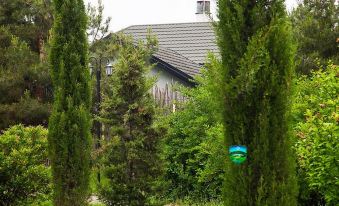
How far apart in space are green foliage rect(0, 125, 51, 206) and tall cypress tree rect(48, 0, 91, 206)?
3.73ft

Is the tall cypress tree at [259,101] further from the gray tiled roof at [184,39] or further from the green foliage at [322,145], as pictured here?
the gray tiled roof at [184,39]

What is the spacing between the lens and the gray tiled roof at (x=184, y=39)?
27219 mm

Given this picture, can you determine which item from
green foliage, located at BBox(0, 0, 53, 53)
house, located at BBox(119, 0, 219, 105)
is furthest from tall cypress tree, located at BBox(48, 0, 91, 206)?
house, located at BBox(119, 0, 219, 105)

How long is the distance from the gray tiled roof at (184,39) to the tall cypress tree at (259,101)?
1937 centimetres

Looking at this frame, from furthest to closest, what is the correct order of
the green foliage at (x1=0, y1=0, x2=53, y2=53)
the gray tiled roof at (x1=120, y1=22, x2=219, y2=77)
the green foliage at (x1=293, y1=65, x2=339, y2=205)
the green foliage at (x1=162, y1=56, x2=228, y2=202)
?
the gray tiled roof at (x1=120, y1=22, x2=219, y2=77), the green foliage at (x1=0, y1=0, x2=53, y2=53), the green foliage at (x1=162, y1=56, x2=228, y2=202), the green foliage at (x1=293, y1=65, x2=339, y2=205)

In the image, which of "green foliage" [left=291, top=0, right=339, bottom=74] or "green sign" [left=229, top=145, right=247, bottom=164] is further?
"green foliage" [left=291, top=0, right=339, bottom=74]

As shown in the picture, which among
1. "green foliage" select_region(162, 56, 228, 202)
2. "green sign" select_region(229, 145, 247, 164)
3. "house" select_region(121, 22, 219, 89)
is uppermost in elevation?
"house" select_region(121, 22, 219, 89)

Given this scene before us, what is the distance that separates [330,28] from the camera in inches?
712

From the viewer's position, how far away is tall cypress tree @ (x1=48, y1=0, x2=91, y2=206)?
9.76m

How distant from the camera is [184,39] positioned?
95.1 ft

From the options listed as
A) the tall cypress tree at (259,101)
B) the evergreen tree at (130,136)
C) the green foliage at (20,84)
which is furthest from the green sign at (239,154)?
the green foliage at (20,84)

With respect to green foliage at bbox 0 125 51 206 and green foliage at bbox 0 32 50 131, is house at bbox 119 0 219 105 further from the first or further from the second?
green foliage at bbox 0 125 51 206

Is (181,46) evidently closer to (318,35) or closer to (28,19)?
(28,19)

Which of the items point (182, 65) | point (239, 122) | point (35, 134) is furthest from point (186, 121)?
point (182, 65)
